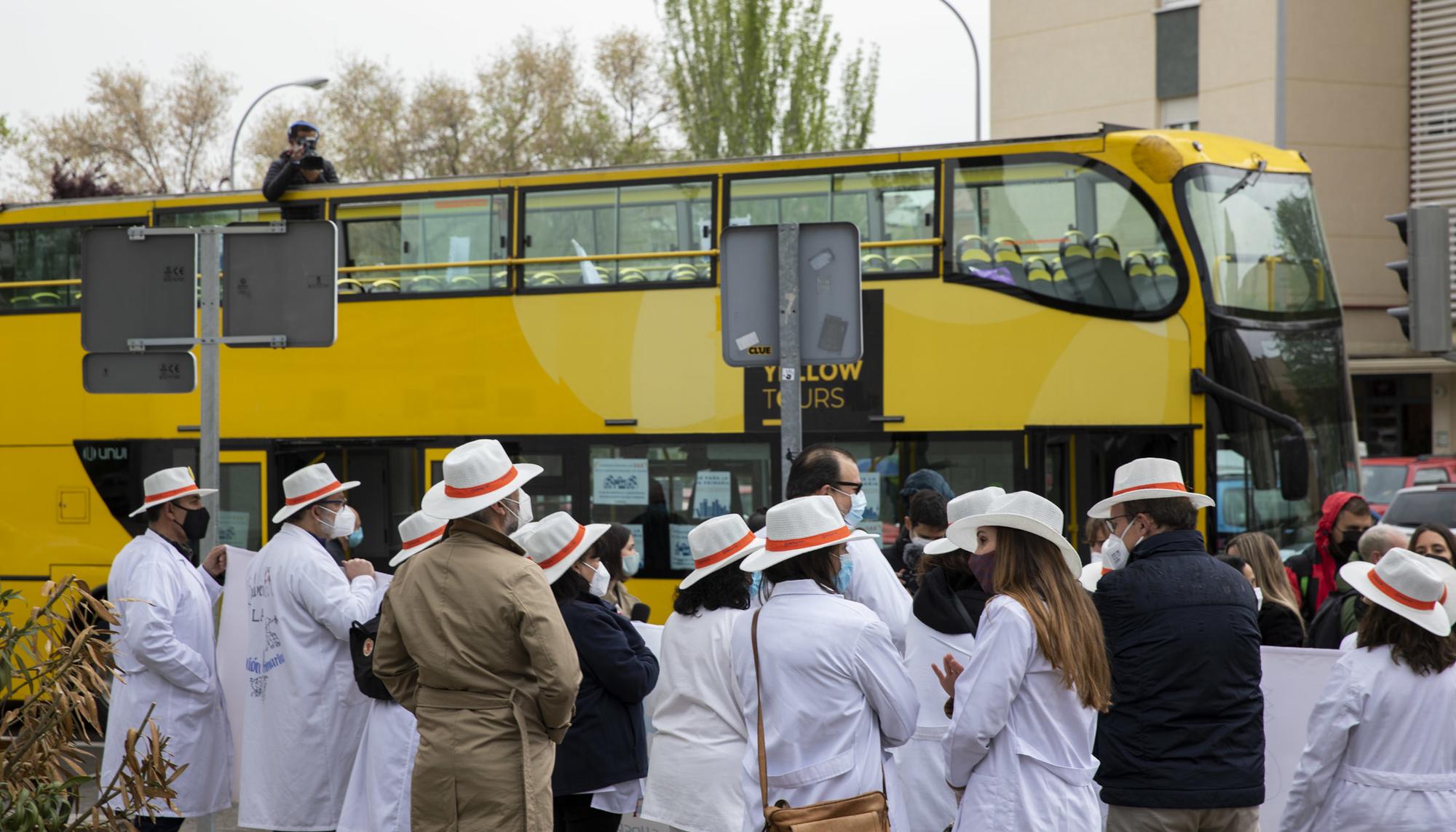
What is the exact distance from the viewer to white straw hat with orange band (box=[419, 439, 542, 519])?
4.59 metres

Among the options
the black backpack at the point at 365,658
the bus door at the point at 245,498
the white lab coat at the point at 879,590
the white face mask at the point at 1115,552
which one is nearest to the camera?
the white lab coat at the point at 879,590

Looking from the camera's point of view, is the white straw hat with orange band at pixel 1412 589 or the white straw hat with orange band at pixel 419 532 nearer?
the white straw hat with orange band at pixel 1412 589

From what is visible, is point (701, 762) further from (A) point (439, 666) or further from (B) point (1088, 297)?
(B) point (1088, 297)

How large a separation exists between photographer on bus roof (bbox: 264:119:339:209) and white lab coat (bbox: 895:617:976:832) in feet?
A: 26.7

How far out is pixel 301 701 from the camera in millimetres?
6477

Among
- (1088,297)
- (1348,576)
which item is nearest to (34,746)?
(1348,576)

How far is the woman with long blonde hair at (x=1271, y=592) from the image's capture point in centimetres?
667

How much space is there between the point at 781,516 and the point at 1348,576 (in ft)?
6.49

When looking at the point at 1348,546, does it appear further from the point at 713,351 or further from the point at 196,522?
the point at 196,522

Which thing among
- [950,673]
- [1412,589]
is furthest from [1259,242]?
[950,673]

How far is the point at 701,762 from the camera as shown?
528 centimetres

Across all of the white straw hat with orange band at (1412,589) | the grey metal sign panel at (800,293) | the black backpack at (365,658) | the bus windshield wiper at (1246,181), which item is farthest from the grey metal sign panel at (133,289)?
the bus windshield wiper at (1246,181)

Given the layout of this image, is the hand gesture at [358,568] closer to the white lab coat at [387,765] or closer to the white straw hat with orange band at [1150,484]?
the white lab coat at [387,765]

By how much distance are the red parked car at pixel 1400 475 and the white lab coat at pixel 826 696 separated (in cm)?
2056
